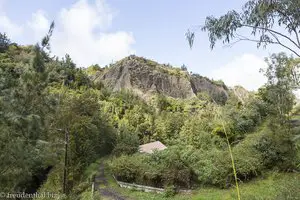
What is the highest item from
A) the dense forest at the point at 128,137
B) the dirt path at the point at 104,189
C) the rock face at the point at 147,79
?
the rock face at the point at 147,79

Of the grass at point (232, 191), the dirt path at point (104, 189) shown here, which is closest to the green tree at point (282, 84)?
the grass at point (232, 191)

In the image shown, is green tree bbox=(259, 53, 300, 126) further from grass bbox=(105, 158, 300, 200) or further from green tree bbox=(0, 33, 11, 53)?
green tree bbox=(0, 33, 11, 53)

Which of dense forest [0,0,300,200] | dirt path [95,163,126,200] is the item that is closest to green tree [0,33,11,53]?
dense forest [0,0,300,200]

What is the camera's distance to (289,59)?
690 inches

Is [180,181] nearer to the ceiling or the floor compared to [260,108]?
nearer to the floor

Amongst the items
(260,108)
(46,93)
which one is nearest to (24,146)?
(46,93)

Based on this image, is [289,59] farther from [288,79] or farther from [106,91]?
[106,91]

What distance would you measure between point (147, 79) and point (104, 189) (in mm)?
30359

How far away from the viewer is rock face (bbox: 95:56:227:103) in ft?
145

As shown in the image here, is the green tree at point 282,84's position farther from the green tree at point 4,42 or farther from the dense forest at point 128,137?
the green tree at point 4,42

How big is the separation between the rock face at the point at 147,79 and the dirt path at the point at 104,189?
24454 millimetres

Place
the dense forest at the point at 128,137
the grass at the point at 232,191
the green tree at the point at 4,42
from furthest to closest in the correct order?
the green tree at the point at 4,42 < the grass at the point at 232,191 < the dense forest at the point at 128,137

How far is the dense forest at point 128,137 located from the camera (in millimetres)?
7168

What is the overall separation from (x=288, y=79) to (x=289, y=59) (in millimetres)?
1640
